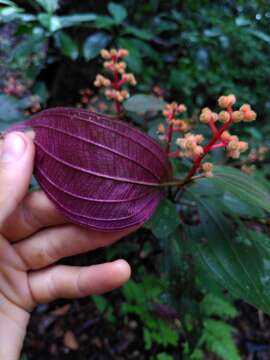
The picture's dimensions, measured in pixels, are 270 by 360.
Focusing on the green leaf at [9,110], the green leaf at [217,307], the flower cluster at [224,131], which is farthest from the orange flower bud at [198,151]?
the green leaf at [217,307]

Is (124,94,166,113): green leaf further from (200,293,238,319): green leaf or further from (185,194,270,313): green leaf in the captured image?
(200,293,238,319): green leaf

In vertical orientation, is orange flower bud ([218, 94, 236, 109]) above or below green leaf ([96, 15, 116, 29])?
above

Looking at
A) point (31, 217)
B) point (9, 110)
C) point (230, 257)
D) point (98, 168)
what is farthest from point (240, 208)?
point (9, 110)

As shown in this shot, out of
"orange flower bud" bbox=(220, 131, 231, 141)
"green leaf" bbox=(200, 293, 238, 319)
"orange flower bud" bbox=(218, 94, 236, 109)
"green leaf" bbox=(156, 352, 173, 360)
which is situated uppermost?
"orange flower bud" bbox=(218, 94, 236, 109)

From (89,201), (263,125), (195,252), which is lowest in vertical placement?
(263,125)

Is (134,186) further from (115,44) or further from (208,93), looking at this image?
(208,93)

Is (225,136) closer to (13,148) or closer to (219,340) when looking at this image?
(13,148)

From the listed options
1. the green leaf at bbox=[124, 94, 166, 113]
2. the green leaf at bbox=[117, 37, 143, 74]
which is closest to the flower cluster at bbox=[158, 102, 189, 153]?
the green leaf at bbox=[124, 94, 166, 113]

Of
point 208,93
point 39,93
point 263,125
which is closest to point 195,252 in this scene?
point 39,93
